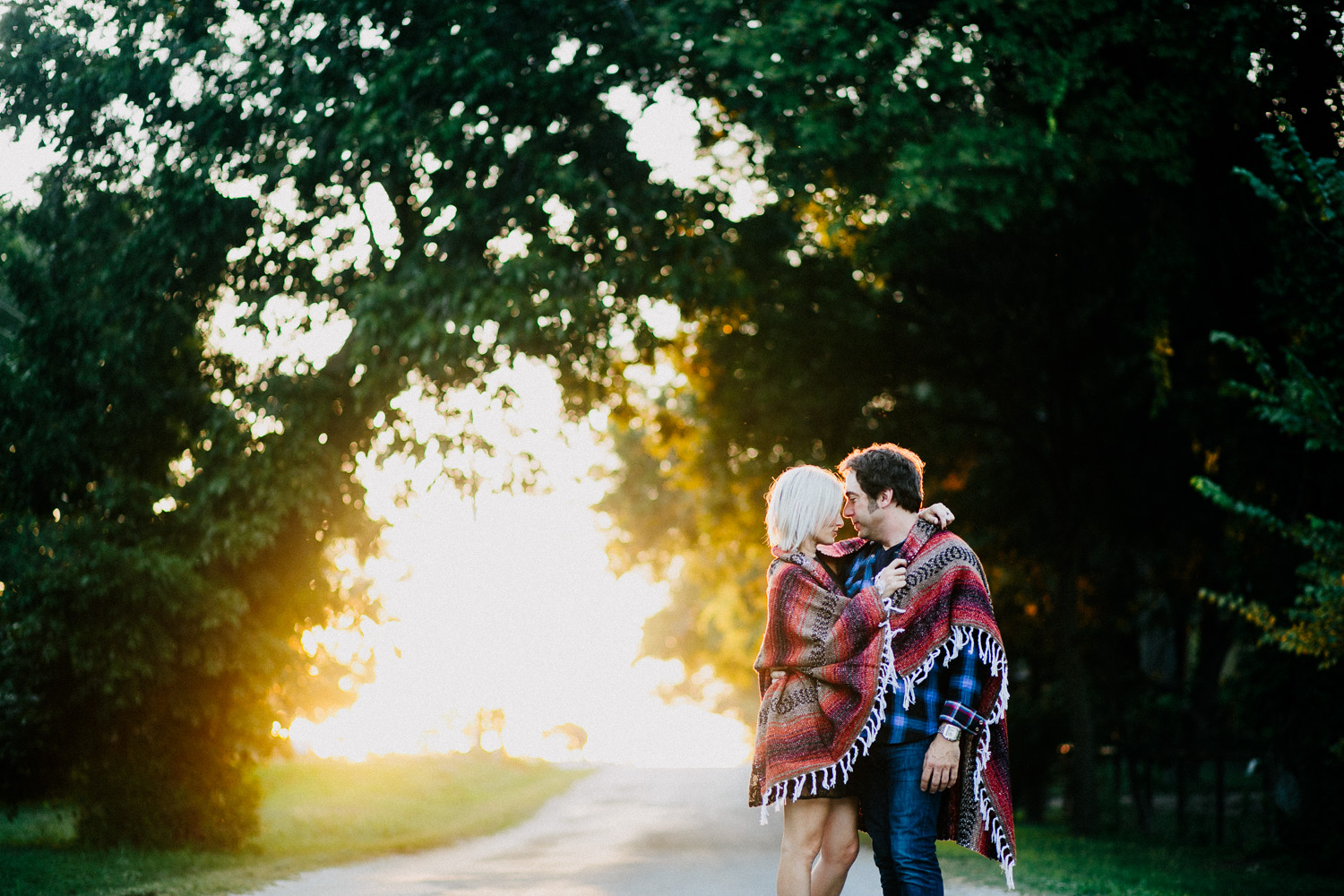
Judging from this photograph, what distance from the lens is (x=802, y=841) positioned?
4.26 m

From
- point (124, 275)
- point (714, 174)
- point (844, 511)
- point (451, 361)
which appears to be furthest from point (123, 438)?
point (844, 511)

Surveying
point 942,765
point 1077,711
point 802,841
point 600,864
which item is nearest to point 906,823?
point 942,765

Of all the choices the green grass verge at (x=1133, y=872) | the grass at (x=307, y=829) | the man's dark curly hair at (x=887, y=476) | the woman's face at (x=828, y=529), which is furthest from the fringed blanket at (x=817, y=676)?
the grass at (x=307, y=829)

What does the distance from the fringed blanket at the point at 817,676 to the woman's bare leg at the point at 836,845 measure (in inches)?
9.7

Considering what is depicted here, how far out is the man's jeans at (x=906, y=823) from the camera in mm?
4113

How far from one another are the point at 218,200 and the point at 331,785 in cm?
1155

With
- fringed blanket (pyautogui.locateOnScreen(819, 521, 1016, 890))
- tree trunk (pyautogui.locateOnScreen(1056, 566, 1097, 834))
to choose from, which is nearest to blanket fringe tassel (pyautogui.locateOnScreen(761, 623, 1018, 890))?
fringed blanket (pyautogui.locateOnScreen(819, 521, 1016, 890))

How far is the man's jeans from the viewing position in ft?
13.5

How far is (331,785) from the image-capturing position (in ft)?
63.4

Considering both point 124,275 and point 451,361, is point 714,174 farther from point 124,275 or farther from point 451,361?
point 124,275

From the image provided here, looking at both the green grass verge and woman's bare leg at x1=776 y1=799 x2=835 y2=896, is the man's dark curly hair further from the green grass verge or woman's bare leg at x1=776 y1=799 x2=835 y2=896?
the green grass verge

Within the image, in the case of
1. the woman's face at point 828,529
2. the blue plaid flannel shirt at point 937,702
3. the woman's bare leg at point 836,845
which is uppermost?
the woman's face at point 828,529

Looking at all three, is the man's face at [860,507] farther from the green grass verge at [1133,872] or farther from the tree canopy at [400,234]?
the tree canopy at [400,234]

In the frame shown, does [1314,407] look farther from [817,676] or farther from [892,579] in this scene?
[817,676]
